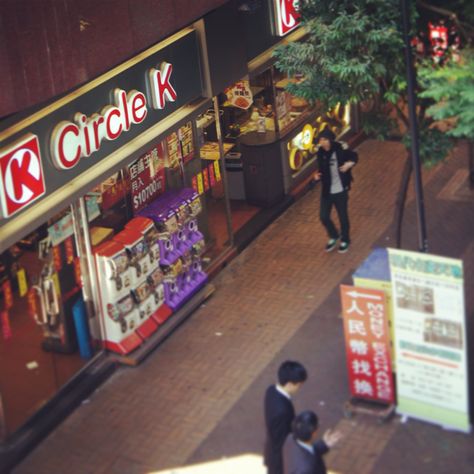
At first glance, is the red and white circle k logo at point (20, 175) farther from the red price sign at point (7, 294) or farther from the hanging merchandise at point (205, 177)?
the hanging merchandise at point (205, 177)

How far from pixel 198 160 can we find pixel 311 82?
9.75 ft

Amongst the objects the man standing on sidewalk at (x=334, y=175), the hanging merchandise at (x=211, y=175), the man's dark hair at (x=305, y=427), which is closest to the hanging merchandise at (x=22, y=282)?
the man's dark hair at (x=305, y=427)

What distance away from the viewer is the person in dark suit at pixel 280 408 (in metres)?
9.55

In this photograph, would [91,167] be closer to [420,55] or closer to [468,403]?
[420,55]

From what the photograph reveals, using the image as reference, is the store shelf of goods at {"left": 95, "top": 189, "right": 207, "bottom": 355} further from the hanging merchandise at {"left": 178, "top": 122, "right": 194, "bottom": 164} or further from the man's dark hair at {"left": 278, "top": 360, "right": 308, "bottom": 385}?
the man's dark hair at {"left": 278, "top": 360, "right": 308, "bottom": 385}

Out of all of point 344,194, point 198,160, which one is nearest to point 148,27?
point 198,160

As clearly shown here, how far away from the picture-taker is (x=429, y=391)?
10828mm

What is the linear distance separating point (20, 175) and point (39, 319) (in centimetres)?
199

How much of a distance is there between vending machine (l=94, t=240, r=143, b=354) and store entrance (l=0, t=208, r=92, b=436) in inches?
12.4

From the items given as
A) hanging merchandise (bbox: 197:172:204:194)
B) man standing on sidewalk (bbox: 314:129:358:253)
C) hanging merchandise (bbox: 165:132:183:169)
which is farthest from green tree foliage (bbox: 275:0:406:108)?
hanging merchandise (bbox: 197:172:204:194)

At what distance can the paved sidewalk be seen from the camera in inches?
431

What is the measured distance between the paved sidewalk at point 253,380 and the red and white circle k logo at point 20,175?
280 cm

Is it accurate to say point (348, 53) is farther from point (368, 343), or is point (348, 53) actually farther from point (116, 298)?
point (116, 298)

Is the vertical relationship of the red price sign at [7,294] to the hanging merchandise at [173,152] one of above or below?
below
